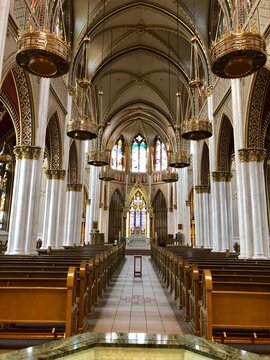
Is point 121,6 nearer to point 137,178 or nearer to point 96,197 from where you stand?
point 96,197

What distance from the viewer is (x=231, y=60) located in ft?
26.3

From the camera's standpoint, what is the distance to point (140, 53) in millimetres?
25391

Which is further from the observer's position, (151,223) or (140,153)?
(140,153)

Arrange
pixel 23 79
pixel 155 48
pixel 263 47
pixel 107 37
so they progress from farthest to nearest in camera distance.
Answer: pixel 155 48, pixel 107 37, pixel 23 79, pixel 263 47

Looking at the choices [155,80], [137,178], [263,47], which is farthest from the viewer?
[137,178]

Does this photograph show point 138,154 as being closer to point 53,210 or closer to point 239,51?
point 53,210

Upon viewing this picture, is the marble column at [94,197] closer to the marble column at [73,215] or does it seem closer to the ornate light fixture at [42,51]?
the marble column at [73,215]

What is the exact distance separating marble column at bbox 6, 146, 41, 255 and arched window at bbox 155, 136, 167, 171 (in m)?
29.8

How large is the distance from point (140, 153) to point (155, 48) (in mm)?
19693

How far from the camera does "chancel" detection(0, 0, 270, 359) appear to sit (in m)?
4.71

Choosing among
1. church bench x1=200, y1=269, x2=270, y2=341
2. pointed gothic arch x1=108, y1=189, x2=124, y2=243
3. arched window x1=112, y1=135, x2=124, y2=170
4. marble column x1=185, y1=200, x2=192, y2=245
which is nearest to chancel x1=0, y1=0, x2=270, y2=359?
church bench x1=200, y1=269, x2=270, y2=341

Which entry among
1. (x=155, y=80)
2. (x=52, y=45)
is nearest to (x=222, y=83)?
(x=52, y=45)

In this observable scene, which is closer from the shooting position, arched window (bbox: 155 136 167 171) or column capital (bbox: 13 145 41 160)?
column capital (bbox: 13 145 41 160)

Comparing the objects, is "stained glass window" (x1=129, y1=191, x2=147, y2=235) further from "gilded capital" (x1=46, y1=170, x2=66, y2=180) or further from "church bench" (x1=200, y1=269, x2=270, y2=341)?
"church bench" (x1=200, y1=269, x2=270, y2=341)
